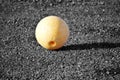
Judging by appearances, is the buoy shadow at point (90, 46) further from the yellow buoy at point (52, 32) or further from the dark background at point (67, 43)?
the yellow buoy at point (52, 32)

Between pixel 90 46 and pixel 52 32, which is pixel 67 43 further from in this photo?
pixel 52 32

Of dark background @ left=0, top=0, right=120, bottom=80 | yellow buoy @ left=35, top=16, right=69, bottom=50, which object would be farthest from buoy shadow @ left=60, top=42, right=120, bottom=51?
yellow buoy @ left=35, top=16, right=69, bottom=50

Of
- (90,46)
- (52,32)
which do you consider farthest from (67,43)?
(52,32)

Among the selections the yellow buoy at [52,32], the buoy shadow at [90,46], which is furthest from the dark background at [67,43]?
the yellow buoy at [52,32]

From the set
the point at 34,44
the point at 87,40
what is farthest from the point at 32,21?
the point at 87,40

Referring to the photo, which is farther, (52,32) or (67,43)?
(67,43)

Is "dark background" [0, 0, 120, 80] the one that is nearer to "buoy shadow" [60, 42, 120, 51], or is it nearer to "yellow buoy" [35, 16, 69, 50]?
"buoy shadow" [60, 42, 120, 51]
